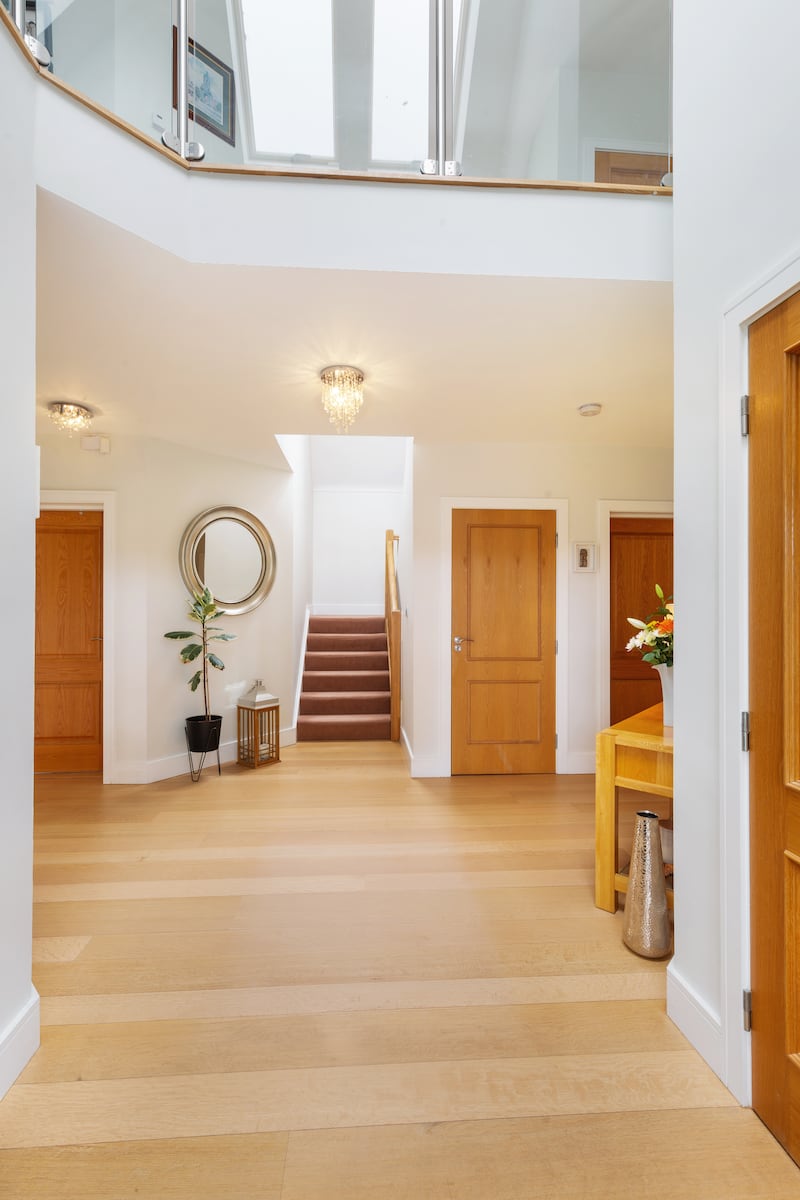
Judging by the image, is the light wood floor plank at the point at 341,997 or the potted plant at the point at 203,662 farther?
the potted plant at the point at 203,662

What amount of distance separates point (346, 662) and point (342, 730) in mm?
1035

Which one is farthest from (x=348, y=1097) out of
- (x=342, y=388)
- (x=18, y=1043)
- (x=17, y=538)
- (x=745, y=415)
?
(x=342, y=388)

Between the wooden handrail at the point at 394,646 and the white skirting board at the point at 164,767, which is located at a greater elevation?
the wooden handrail at the point at 394,646

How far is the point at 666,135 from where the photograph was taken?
2.30 metres

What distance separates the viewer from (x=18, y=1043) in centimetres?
155

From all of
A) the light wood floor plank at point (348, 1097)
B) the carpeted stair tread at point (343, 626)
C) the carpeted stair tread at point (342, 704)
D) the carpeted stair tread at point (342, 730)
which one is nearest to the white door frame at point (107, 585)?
the carpeted stair tread at point (342, 730)

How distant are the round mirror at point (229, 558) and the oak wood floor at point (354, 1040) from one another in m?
2.08

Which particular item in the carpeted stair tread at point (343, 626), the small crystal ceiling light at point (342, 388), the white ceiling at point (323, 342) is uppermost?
the white ceiling at point (323, 342)

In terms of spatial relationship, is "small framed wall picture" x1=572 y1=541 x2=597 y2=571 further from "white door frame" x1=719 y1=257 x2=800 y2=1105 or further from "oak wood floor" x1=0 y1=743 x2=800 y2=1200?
"white door frame" x1=719 y1=257 x2=800 y2=1105

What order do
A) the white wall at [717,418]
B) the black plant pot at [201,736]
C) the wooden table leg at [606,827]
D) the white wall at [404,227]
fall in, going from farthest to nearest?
1. the black plant pot at [201,736]
2. the wooden table leg at [606,827]
3. the white wall at [404,227]
4. the white wall at [717,418]

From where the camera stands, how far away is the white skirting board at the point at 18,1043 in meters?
1.49

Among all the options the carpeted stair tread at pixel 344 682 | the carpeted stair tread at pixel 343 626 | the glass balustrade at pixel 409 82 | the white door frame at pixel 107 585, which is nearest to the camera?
the glass balustrade at pixel 409 82

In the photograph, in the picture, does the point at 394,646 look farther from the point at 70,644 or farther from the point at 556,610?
the point at 70,644

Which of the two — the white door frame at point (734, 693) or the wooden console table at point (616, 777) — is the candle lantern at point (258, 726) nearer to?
the wooden console table at point (616, 777)
